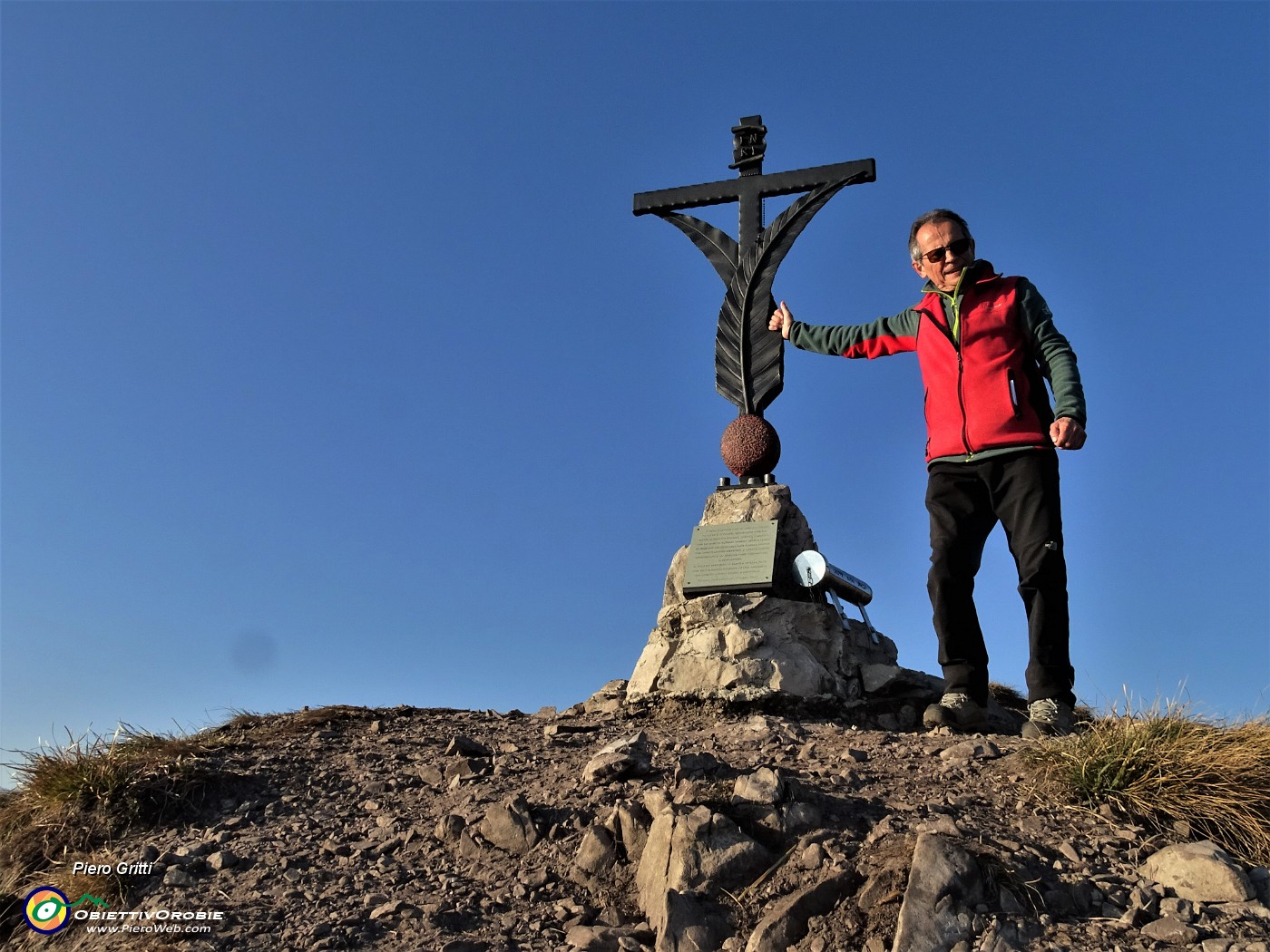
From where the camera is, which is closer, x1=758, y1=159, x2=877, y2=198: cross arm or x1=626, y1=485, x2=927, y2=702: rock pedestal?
x1=626, y1=485, x2=927, y2=702: rock pedestal

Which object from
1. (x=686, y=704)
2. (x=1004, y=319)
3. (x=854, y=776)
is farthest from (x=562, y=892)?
(x=1004, y=319)

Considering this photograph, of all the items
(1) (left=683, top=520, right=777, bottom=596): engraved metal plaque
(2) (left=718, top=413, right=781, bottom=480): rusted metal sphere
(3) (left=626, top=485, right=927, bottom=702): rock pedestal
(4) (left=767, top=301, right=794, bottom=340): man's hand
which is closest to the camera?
(3) (left=626, top=485, right=927, bottom=702): rock pedestal

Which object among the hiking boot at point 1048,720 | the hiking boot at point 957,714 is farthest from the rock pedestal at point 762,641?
the hiking boot at point 1048,720

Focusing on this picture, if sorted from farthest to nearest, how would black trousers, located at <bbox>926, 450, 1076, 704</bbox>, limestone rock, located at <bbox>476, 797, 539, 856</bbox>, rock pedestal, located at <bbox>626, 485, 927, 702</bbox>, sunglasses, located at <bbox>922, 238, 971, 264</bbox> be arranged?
rock pedestal, located at <bbox>626, 485, 927, 702</bbox>
sunglasses, located at <bbox>922, 238, 971, 264</bbox>
black trousers, located at <bbox>926, 450, 1076, 704</bbox>
limestone rock, located at <bbox>476, 797, 539, 856</bbox>

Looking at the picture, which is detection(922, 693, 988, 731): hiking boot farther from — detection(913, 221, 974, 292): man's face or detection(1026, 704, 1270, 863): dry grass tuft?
detection(913, 221, 974, 292): man's face

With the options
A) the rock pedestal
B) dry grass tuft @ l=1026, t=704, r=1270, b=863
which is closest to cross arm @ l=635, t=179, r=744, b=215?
the rock pedestal

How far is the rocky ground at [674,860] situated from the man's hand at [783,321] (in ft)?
8.40

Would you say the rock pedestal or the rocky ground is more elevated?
the rock pedestal

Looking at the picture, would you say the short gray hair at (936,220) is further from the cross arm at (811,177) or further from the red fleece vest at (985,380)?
the cross arm at (811,177)

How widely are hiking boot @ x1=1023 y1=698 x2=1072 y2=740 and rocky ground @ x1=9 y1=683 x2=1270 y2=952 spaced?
0.15 meters

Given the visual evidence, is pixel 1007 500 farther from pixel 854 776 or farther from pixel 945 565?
pixel 854 776

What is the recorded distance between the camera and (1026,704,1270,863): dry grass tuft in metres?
3.69

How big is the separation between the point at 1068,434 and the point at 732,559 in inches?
85.5

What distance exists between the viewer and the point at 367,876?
12.3ft
